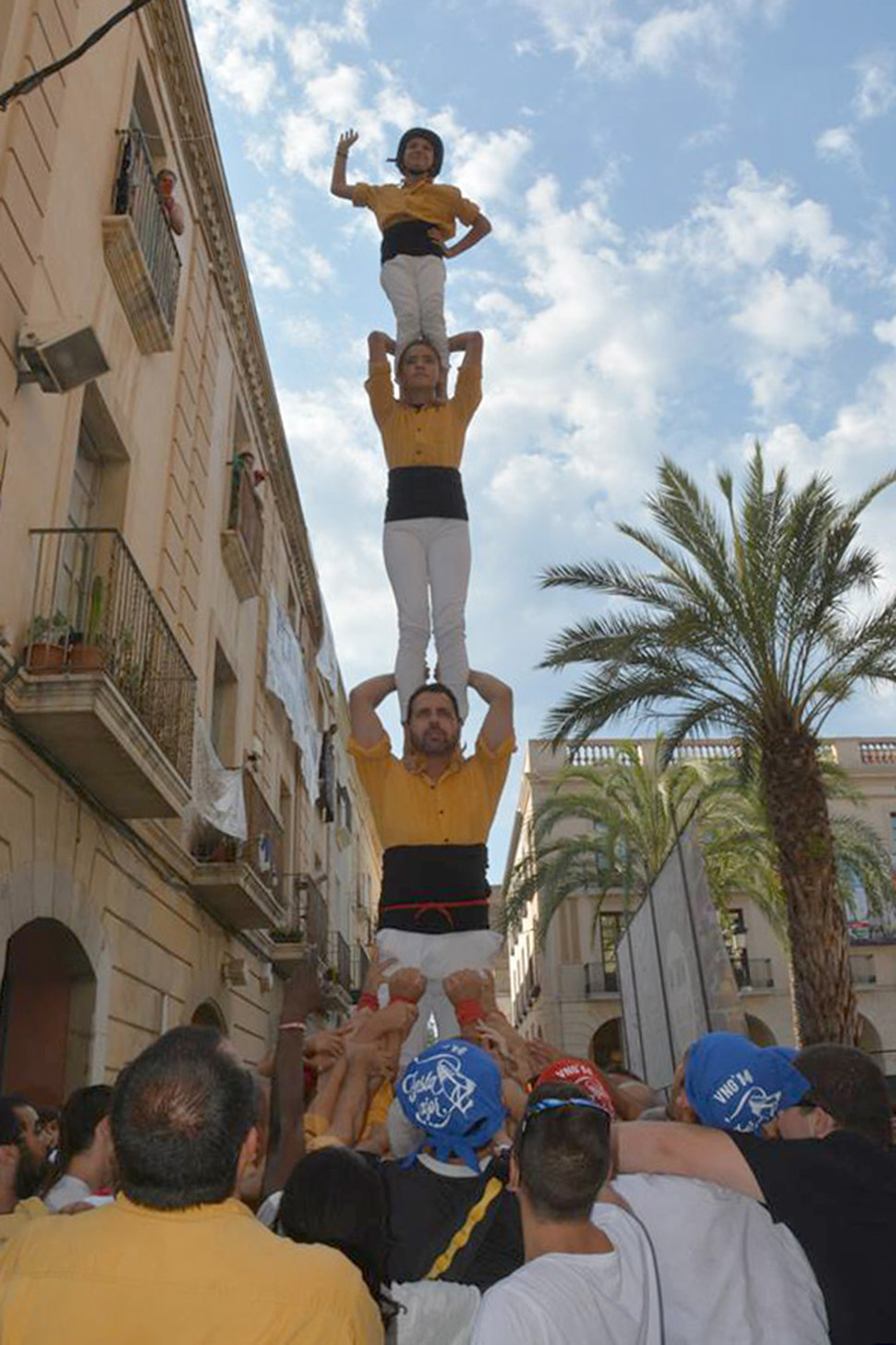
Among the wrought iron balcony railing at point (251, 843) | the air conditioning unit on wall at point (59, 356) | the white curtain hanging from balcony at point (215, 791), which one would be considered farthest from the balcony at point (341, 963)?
the air conditioning unit on wall at point (59, 356)

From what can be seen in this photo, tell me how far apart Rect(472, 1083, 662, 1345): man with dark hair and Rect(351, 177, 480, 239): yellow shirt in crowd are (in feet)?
18.9

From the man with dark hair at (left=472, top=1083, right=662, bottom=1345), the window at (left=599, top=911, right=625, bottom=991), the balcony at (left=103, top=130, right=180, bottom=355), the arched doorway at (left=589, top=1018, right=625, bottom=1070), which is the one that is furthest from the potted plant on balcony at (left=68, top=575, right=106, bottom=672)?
the arched doorway at (left=589, top=1018, right=625, bottom=1070)

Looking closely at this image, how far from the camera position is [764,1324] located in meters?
2.59

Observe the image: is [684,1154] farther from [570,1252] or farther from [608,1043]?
[608,1043]

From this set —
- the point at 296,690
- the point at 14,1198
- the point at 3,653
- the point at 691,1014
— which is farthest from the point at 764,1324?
the point at 296,690

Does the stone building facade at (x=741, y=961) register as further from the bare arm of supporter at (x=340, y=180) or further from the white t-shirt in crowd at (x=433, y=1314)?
the white t-shirt in crowd at (x=433, y=1314)

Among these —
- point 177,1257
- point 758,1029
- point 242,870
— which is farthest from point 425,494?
point 758,1029

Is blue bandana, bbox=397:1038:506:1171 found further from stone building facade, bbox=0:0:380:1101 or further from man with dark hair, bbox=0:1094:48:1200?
stone building facade, bbox=0:0:380:1101

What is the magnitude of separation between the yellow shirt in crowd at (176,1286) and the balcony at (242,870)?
1027 cm

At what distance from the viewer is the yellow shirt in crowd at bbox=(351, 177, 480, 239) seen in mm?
6934

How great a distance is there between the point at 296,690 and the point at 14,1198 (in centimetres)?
1529

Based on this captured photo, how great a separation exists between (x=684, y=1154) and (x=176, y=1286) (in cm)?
126

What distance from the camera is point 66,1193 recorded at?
3.70 m

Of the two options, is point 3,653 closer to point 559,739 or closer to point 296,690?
point 559,739
